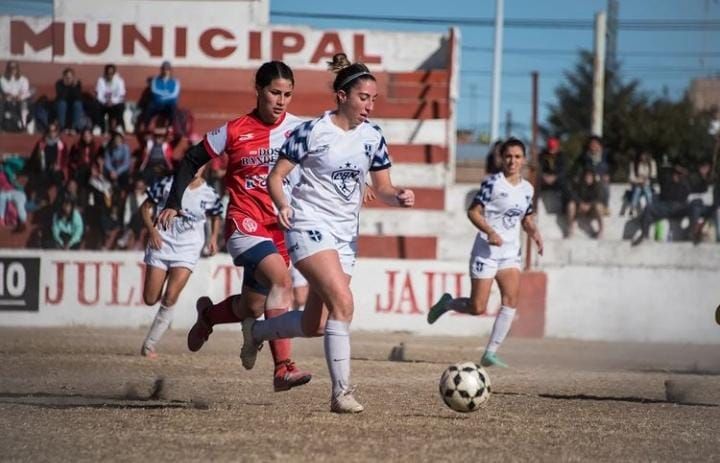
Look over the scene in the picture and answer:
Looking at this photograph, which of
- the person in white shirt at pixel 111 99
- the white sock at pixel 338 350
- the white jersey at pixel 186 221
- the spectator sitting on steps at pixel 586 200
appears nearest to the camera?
the white sock at pixel 338 350

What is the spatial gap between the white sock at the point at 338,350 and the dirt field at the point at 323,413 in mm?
253

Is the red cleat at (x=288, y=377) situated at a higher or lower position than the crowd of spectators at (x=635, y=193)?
lower

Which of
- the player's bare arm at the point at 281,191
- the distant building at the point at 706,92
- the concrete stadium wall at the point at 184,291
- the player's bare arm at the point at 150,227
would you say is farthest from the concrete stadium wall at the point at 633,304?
the distant building at the point at 706,92

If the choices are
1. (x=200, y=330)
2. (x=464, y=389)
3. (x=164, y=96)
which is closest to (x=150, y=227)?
(x=200, y=330)

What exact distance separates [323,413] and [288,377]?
35 cm

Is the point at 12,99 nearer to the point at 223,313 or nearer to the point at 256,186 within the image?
the point at 223,313

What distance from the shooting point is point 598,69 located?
982 inches

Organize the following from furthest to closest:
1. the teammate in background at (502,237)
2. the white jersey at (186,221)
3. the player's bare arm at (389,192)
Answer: the white jersey at (186,221) < the teammate in background at (502,237) < the player's bare arm at (389,192)

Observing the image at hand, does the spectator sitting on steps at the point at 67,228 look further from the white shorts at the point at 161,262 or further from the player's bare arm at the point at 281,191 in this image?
the player's bare arm at the point at 281,191

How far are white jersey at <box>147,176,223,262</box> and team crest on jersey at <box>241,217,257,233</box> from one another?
4158 mm

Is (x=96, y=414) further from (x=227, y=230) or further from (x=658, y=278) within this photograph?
(x=658, y=278)

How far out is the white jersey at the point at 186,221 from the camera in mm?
13070

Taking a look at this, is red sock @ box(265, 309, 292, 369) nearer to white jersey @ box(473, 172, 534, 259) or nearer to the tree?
white jersey @ box(473, 172, 534, 259)

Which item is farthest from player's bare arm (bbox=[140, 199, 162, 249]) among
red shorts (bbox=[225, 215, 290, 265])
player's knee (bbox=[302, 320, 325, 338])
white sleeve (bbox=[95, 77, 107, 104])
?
white sleeve (bbox=[95, 77, 107, 104])
